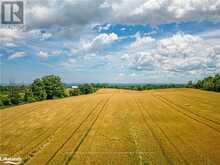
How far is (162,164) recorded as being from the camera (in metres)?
18.7

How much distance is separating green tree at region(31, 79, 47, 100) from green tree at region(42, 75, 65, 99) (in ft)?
8.43

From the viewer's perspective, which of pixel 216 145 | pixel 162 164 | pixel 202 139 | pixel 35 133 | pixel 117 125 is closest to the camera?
pixel 162 164

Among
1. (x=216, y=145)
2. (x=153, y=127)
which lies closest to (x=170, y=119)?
(x=153, y=127)

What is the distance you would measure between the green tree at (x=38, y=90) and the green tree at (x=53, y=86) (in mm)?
2570

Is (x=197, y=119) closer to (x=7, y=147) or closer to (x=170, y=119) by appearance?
(x=170, y=119)

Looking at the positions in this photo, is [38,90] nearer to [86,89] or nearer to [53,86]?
[53,86]

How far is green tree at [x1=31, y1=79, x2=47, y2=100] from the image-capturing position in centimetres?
10365

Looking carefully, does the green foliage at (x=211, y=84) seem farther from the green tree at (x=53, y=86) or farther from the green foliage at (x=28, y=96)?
the green foliage at (x=28, y=96)

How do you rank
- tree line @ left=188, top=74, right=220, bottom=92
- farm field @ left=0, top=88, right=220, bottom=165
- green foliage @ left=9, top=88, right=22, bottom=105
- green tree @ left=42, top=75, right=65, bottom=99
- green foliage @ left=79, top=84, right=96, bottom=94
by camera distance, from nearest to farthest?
farm field @ left=0, top=88, right=220, bottom=165 → green foliage @ left=9, top=88, right=22, bottom=105 → green tree @ left=42, top=75, right=65, bottom=99 → tree line @ left=188, top=74, right=220, bottom=92 → green foliage @ left=79, top=84, right=96, bottom=94

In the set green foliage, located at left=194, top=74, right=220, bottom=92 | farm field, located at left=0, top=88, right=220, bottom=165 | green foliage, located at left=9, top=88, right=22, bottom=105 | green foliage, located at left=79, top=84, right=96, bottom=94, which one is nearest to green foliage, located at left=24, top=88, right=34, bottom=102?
green foliage, located at left=9, top=88, right=22, bottom=105

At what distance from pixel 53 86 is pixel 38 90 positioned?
811 cm

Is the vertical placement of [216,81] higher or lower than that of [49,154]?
higher

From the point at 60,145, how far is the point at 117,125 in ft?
35.4

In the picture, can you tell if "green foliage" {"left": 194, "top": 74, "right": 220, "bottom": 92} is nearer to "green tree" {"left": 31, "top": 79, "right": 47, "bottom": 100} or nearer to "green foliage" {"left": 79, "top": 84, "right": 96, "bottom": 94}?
"green foliage" {"left": 79, "top": 84, "right": 96, "bottom": 94}
